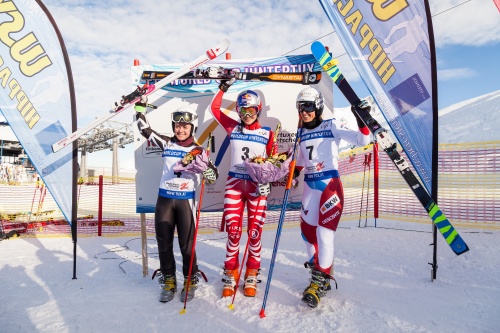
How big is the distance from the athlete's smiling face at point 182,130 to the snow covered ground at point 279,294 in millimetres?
1997

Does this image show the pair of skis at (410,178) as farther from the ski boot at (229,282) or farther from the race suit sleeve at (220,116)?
the ski boot at (229,282)

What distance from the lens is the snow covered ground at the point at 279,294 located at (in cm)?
291

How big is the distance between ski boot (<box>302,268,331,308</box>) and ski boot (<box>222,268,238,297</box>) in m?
0.90

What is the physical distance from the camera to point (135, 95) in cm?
→ 421

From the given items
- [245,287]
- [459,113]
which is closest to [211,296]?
[245,287]

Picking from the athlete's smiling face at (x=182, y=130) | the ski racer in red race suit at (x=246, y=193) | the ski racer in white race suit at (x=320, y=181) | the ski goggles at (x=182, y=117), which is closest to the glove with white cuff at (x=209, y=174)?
the ski racer in red race suit at (x=246, y=193)

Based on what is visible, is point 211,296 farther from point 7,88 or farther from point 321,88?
point 7,88

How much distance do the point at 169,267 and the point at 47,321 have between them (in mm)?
1304

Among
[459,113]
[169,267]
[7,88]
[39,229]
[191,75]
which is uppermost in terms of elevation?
[459,113]

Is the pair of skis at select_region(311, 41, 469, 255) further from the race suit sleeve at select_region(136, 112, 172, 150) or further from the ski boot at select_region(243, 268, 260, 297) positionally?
the race suit sleeve at select_region(136, 112, 172, 150)

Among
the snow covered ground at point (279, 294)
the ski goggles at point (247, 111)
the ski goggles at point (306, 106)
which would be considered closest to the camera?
the snow covered ground at point (279, 294)

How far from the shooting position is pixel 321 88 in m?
4.70

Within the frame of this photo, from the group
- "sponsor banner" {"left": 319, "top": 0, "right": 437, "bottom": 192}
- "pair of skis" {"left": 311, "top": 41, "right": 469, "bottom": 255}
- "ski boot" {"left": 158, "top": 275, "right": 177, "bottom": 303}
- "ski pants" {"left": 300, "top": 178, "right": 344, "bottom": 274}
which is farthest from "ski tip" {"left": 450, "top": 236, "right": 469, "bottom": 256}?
"ski boot" {"left": 158, "top": 275, "right": 177, "bottom": 303}

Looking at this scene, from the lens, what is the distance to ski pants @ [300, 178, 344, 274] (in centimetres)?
345
